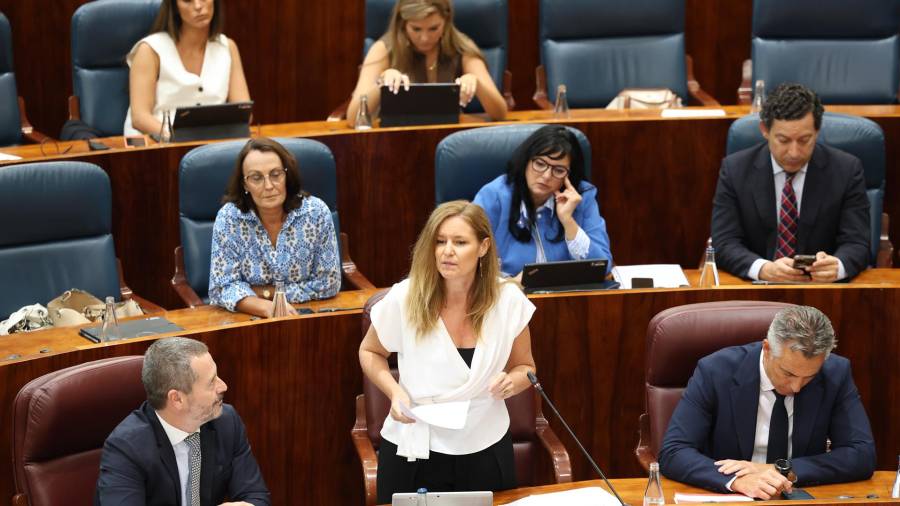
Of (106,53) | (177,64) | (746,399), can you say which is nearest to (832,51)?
A: (177,64)

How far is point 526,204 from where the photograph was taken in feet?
11.8

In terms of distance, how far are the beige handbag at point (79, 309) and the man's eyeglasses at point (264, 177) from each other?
1.39 ft

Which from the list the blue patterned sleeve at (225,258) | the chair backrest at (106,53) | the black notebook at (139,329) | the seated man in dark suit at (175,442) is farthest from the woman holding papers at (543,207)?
the chair backrest at (106,53)

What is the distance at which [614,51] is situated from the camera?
16.0 feet

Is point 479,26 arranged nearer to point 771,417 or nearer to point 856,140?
point 856,140

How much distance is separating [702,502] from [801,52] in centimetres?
263

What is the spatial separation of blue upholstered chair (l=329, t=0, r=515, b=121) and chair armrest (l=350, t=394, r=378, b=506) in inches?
70.7

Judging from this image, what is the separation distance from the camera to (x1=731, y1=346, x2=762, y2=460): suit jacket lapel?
2.75 metres

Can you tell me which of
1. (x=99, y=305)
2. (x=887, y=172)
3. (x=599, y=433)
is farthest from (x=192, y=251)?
(x=887, y=172)

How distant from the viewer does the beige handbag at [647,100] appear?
4.46 meters

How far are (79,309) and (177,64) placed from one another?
1.18 metres

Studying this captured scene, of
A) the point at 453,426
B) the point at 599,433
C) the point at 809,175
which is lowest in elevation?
the point at 599,433

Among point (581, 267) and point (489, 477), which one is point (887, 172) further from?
point (489, 477)

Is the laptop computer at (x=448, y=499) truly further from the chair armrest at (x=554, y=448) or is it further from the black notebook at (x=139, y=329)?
the black notebook at (x=139, y=329)
